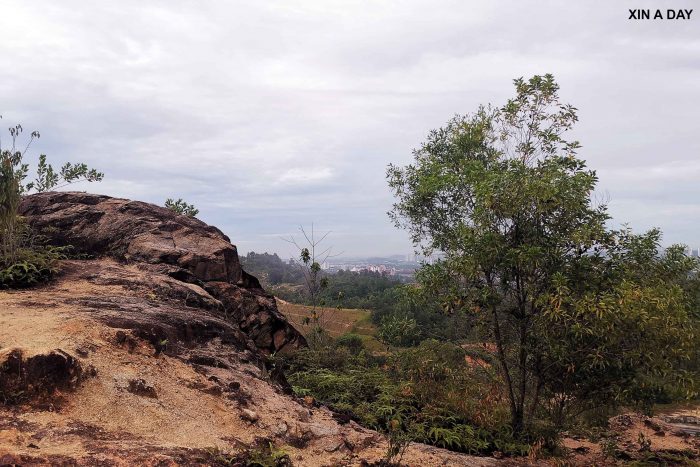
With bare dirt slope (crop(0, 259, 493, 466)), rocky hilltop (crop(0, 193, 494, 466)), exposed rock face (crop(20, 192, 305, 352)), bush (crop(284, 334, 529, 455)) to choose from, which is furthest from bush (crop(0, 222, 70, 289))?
bush (crop(284, 334, 529, 455))

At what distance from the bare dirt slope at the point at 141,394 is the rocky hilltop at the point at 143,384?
2cm

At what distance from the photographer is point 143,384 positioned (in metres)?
5.73

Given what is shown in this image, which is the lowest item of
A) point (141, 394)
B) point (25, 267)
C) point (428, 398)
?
point (428, 398)

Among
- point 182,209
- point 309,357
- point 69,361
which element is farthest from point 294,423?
point 182,209

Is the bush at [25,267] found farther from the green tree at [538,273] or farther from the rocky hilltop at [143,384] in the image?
the green tree at [538,273]

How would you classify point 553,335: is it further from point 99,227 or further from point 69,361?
point 99,227

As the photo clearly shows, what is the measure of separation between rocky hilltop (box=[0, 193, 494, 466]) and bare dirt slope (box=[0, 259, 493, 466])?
0.05 ft

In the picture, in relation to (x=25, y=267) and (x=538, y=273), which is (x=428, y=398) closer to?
(x=538, y=273)

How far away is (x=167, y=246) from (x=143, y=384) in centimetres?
620

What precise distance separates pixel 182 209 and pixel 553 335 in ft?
46.3

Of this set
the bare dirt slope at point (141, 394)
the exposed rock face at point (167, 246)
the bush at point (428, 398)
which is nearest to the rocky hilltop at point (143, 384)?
the bare dirt slope at point (141, 394)

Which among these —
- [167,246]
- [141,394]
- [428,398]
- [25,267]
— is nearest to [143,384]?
[141,394]

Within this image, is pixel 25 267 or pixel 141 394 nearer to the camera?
pixel 141 394

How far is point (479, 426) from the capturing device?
8.80 m
